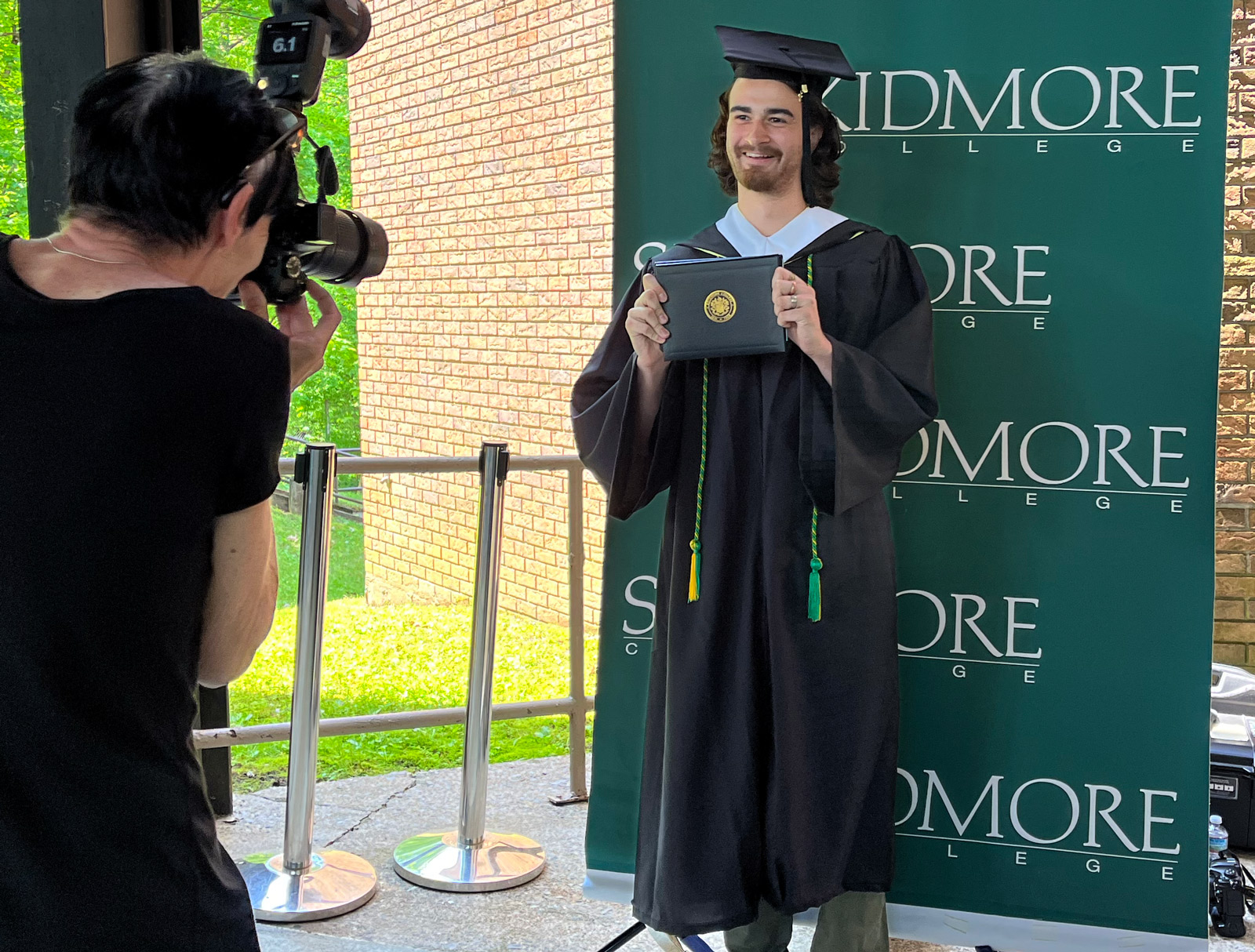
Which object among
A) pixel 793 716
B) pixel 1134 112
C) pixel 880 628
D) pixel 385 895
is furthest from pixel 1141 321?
pixel 385 895

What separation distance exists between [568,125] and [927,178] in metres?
3.95

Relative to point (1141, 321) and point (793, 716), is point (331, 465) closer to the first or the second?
point (793, 716)

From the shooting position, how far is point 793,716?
7.32 feet

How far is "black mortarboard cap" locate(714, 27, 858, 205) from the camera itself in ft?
7.25

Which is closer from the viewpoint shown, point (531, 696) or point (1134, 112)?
point (1134, 112)

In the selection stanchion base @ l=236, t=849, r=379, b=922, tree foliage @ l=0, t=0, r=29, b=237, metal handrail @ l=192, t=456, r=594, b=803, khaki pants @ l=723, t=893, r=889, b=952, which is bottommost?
stanchion base @ l=236, t=849, r=379, b=922

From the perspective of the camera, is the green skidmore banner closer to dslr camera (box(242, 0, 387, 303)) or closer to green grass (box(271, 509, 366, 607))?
dslr camera (box(242, 0, 387, 303))

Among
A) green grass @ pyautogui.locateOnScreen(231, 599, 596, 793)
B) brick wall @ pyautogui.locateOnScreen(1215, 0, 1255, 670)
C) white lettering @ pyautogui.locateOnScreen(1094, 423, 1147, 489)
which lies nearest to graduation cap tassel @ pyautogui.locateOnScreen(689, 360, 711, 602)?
white lettering @ pyautogui.locateOnScreen(1094, 423, 1147, 489)

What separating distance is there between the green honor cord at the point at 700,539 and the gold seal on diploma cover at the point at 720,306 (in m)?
0.16

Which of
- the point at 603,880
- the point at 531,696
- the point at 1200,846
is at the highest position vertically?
the point at 1200,846

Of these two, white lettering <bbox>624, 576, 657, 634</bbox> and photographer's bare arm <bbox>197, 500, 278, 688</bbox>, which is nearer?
photographer's bare arm <bbox>197, 500, 278, 688</bbox>

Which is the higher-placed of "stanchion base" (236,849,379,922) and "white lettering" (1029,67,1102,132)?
"white lettering" (1029,67,1102,132)

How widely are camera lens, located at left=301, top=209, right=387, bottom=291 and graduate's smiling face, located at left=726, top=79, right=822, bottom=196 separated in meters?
1.05

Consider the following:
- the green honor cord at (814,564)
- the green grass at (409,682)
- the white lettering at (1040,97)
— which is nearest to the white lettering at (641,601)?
the green honor cord at (814,564)
